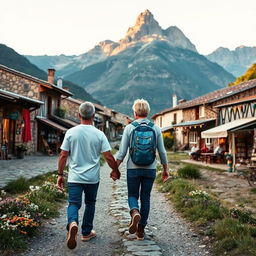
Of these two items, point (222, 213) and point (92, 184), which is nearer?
point (92, 184)

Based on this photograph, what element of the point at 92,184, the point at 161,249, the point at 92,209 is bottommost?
the point at 161,249

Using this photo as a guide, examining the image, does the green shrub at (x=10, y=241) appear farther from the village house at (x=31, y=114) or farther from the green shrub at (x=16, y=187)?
the village house at (x=31, y=114)

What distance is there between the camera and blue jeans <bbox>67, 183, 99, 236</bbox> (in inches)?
138

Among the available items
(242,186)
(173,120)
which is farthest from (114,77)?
(242,186)

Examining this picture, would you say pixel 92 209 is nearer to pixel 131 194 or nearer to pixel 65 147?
pixel 131 194

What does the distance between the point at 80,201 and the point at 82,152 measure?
0.61 m

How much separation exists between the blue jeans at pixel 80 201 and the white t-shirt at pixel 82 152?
8 centimetres

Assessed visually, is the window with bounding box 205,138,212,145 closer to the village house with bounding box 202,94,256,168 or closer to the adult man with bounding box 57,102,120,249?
the village house with bounding box 202,94,256,168

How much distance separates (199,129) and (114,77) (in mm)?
121038

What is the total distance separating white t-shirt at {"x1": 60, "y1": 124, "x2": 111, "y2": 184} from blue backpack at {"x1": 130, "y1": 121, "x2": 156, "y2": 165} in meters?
0.47

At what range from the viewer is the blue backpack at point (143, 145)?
3.67 m

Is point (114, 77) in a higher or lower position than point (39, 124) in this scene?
higher

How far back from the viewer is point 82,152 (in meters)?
3.64

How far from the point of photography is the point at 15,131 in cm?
1706
